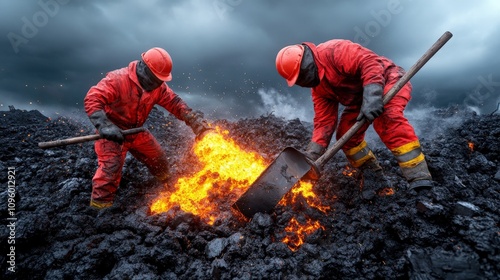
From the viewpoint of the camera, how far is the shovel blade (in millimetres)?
3055

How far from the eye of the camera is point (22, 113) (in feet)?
44.5

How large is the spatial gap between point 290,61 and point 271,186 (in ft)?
5.12

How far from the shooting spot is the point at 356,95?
342cm

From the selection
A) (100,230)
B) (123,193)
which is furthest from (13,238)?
(123,193)

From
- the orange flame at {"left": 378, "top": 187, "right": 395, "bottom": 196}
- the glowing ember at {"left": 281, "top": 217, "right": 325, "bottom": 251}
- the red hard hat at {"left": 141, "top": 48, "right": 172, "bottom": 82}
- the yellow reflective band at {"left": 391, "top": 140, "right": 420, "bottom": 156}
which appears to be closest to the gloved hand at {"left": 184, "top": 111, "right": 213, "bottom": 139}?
the red hard hat at {"left": 141, "top": 48, "right": 172, "bottom": 82}

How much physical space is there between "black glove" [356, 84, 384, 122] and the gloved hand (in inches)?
102

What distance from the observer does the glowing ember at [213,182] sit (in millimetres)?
3654

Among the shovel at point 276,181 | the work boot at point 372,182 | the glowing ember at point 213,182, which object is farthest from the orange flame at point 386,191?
the glowing ember at point 213,182

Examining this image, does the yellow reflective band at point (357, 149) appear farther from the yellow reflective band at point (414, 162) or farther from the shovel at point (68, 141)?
the shovel at point (68, 141)

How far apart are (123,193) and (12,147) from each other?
4.85 metres

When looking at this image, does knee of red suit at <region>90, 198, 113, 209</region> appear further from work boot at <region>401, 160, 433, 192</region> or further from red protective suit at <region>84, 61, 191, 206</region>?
work boot at <region>401, 160, 433, 192</region>

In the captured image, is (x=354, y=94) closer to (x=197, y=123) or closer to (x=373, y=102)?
(x=373, y=102)

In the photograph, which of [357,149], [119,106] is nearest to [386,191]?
[357,149]

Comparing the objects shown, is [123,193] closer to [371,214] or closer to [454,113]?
[371,214]
